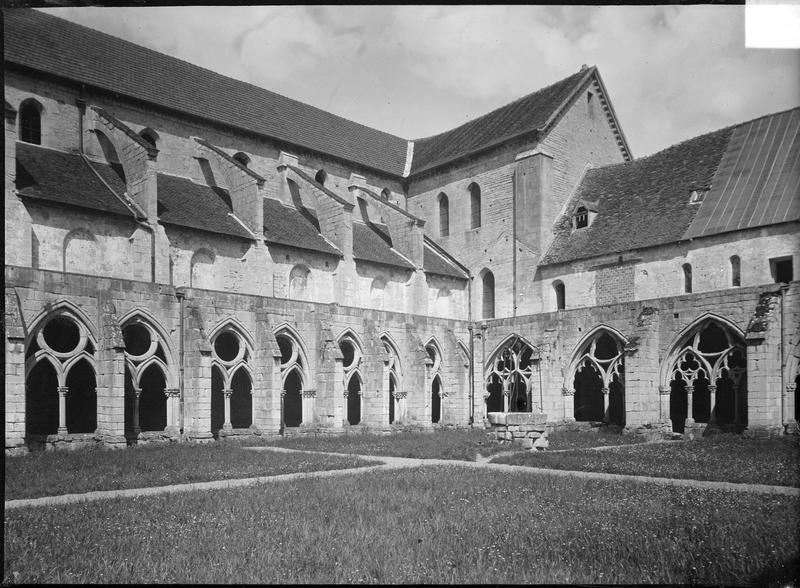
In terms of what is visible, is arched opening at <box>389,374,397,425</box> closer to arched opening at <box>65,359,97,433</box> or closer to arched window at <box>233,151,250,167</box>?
arched opening at <box>65,359,97,433</box>

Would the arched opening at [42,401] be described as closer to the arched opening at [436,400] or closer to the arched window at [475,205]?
the arched opening at [436,400]

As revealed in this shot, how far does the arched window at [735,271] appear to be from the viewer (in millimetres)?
26244

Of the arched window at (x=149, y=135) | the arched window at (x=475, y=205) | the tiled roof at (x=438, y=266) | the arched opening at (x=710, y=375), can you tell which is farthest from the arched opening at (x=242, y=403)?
the arched opening at (x=710, y=375)

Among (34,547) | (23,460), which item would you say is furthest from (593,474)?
(23,460)

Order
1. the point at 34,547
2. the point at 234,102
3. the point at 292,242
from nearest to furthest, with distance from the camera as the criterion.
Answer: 1. the point at 34,547
2. the point at 292,242
3. the point at 234,102

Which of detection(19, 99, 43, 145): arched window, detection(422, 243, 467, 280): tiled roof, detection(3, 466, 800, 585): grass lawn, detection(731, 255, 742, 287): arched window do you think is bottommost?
detection(3, 466, 800, 585): grass lawn

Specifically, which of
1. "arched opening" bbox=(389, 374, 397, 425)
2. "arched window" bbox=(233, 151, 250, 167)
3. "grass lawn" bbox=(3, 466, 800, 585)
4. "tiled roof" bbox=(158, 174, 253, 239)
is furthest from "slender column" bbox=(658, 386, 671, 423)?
"arched window" bbox=(233, 151, 250, 167)

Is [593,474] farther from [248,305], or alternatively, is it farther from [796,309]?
[248,305]

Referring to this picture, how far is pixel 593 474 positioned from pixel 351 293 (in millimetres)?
18198

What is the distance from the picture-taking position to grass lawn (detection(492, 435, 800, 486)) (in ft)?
42.0

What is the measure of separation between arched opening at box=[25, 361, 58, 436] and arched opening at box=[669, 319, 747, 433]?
1987 cm

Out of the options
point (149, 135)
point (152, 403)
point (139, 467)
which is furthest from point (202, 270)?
point (139, 467)

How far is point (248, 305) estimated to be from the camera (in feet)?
74.8

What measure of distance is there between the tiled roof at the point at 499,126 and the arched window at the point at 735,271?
36.7 feet
